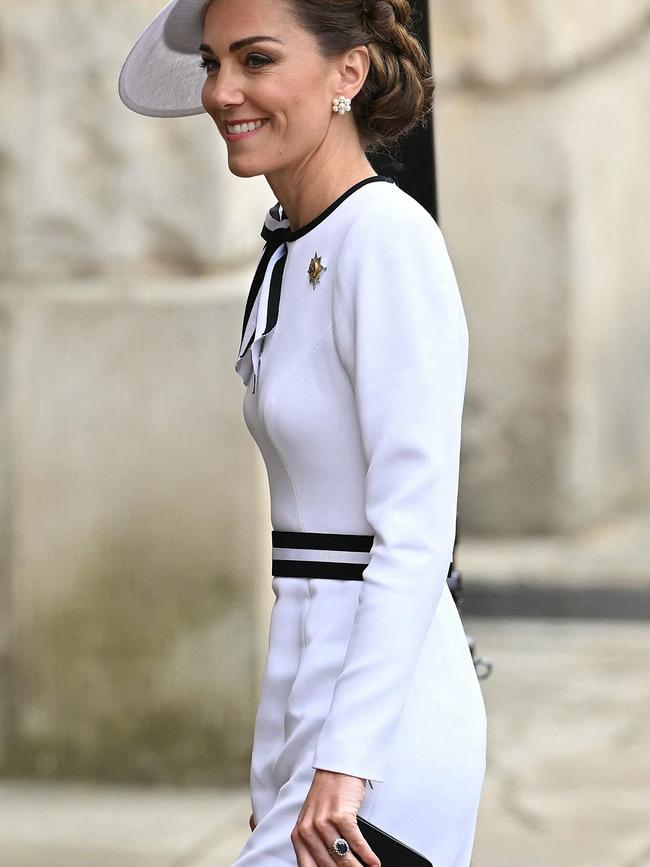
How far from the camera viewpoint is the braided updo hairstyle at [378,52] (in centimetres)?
165

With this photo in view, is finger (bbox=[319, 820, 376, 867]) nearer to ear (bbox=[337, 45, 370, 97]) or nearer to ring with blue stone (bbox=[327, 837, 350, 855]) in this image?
ring with blue stone (bbox=[327, 837, 350, 855])

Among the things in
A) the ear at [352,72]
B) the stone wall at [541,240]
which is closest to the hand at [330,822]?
the ear at [352,72]

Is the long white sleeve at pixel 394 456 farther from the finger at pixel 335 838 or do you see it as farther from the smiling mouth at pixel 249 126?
the smiling mouth at pixel 249 126

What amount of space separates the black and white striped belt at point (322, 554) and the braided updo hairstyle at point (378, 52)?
427 mm

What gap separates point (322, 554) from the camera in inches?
64.4

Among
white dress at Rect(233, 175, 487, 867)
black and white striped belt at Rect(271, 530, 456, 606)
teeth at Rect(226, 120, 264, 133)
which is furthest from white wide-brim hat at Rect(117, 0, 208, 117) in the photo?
black and white striped belt at Rect(271, 530, 456, 606)

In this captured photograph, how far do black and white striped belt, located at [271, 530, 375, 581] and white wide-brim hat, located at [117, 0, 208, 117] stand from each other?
0.54m

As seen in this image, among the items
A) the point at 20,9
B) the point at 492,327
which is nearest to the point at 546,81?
the point at 492,327

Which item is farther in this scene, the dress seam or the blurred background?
the blurred background

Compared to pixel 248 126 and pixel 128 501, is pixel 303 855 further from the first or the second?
pixel 128 501

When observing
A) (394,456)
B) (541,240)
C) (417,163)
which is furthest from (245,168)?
(541,240)

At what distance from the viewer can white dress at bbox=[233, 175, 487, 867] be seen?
59.5 inches

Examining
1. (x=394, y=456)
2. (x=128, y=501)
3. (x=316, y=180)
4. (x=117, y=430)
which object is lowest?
(x=128, y=501)

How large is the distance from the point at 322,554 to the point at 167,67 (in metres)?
0.67
